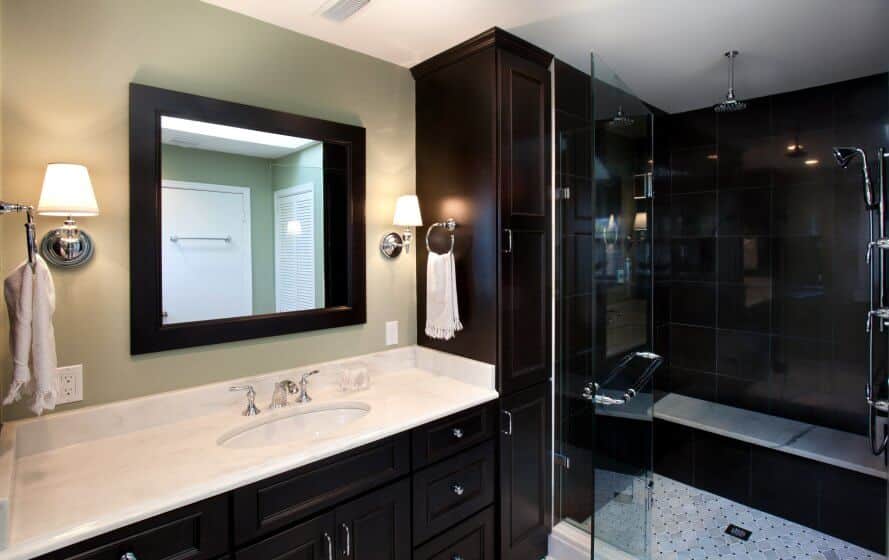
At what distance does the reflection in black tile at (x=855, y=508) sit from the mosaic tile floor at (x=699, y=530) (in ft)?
0.18

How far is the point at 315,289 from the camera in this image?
210 cm

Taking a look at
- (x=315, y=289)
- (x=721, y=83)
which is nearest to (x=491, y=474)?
(x=315, y=289)

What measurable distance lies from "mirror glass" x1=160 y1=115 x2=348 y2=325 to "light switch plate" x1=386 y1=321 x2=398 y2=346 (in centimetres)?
30

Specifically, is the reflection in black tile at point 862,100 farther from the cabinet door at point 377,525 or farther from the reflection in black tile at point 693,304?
the cabinet door at point 377,525

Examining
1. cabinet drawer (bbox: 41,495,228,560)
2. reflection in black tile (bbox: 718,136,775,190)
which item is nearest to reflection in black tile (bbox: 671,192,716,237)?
reflection in black tile (bbox: 718,136,775,190)

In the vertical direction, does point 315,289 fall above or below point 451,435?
above

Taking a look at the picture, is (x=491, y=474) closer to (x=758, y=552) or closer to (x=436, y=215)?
(x=436, y=215)

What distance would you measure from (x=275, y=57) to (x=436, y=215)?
971mm

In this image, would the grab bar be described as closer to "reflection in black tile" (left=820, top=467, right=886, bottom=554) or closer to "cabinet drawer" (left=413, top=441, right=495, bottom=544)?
"cabinet drawer" (left=413, top=441, right=495, bottom=544)

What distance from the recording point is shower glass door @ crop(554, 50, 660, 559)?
7.23ft

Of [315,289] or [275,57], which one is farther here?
[315,289]

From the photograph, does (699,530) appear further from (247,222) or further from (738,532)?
(247,222)

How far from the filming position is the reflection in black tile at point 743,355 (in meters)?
3.06

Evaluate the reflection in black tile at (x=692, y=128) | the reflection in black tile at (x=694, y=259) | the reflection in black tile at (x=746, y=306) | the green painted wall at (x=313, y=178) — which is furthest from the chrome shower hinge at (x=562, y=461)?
the reflection in black tile at (x=692, y=128)
